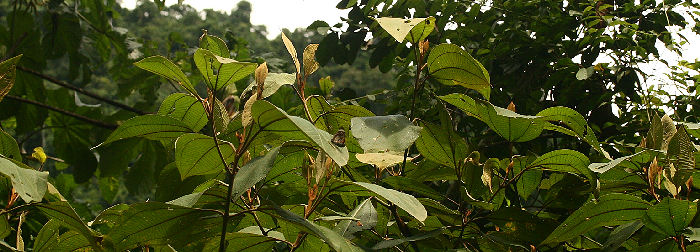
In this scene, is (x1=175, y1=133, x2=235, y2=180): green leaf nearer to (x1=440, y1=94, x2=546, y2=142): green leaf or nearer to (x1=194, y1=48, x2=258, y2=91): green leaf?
(x1=194, y1=48, x2=258, y2=91): green leaf

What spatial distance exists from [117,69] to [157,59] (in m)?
2.57

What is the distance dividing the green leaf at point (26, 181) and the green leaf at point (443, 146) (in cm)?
42

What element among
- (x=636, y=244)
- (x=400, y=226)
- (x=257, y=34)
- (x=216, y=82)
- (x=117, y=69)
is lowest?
(x=257, y=34)

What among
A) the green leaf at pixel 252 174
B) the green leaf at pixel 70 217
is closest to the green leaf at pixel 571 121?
the green leaf at pixel 252 174

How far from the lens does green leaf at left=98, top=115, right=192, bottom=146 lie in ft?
2.25

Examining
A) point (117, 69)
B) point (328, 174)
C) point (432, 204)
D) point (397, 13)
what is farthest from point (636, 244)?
point (117, 69)

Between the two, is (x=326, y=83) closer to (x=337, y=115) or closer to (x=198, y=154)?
(x=337, y=115)

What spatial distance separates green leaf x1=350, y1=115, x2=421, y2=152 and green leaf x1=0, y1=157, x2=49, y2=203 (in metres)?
0.26

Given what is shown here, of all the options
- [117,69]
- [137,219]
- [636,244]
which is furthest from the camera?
[117,69]

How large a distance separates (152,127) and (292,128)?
191mm

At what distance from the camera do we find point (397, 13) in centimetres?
189

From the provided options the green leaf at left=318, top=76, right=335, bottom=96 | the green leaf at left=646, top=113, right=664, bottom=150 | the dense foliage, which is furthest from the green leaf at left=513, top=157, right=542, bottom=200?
the green leaf at left=318, top=76, right=335, bottom=96

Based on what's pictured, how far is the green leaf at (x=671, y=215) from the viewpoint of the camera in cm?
59

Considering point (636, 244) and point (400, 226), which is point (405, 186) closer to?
point (400, 226)
